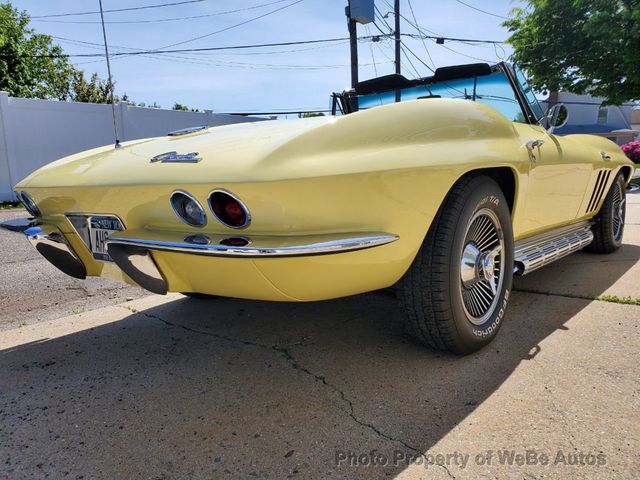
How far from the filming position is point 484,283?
250 centimetres

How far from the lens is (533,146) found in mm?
2705

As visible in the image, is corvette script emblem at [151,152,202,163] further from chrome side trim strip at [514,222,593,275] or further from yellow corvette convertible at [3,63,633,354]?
chrome side trim strip at [514,222,593,275]

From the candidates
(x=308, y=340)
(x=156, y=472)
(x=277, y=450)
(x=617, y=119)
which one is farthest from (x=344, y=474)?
(x=617, y=119)

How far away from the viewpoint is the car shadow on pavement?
5.40 feet

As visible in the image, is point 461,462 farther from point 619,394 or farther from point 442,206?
point 442,206

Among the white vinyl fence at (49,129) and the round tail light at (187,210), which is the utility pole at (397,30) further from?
the round tail light at (187,210)

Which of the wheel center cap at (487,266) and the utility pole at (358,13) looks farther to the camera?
the utility pole at (358,13)

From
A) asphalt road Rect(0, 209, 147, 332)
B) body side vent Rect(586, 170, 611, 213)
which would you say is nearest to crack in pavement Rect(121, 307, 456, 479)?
asphalt road Rect(0, 209, 147, 332)

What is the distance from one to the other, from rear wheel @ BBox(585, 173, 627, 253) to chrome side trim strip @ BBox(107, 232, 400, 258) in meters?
3.33

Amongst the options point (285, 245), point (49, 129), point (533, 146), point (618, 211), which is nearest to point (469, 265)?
point (533, 146)

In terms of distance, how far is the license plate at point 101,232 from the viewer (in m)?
2.19

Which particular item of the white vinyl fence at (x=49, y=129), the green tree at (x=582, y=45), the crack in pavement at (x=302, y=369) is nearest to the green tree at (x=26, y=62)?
the white vinyl fence at (x=49, y=129)

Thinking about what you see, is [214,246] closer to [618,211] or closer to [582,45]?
[618,211]

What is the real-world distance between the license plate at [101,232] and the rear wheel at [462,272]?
1294mm
